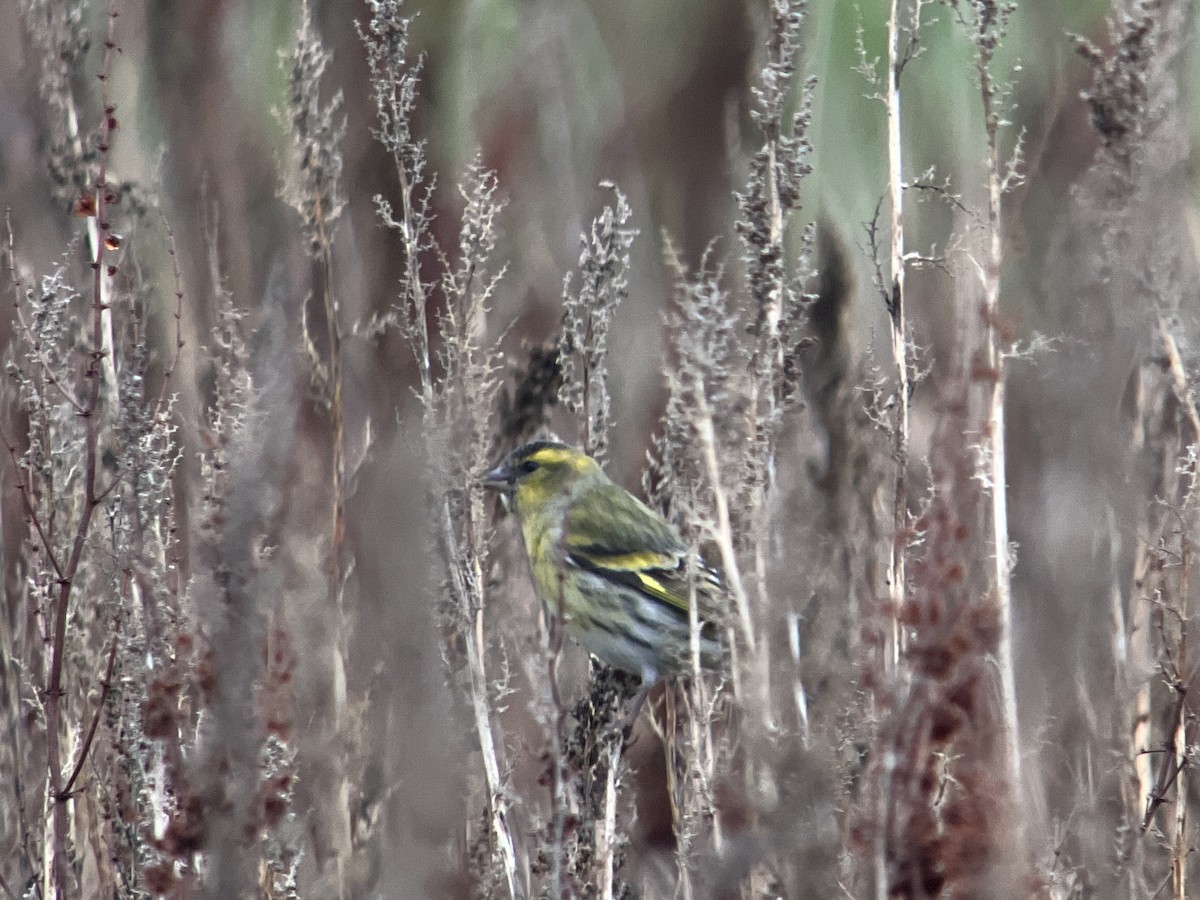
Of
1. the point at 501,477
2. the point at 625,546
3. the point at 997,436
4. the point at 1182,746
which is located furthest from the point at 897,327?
the point at 501,477

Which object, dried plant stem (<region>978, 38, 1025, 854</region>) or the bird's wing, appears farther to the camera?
the bird's wing

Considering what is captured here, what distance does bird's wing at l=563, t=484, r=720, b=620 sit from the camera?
3795 mm

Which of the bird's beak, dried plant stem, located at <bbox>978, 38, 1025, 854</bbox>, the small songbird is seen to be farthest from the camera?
the bird's beak

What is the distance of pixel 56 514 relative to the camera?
2.50 meters

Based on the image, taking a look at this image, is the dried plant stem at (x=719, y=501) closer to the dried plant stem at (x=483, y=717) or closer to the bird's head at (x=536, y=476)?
the dried plant stem at (x=483, y=717)

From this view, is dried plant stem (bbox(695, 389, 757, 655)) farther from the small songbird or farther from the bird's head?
the bird's head

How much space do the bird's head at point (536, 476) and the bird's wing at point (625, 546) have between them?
3.6 inches

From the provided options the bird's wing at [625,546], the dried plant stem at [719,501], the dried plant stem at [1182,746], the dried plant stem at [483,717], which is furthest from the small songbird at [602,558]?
the dried plant stem at [719,501]

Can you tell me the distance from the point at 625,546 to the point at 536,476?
1.02 feet

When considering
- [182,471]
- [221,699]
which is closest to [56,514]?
[182,471]

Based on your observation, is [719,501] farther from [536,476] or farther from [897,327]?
[536,476]

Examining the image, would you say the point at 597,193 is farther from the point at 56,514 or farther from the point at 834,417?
the point at 56,514

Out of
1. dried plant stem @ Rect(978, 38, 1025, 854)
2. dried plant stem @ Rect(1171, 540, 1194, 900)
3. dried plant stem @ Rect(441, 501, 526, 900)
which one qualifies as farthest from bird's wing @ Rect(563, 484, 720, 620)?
dried plant stem @ Rect(1171, 540, 1194, 900)

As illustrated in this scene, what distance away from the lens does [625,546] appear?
3979 mm
